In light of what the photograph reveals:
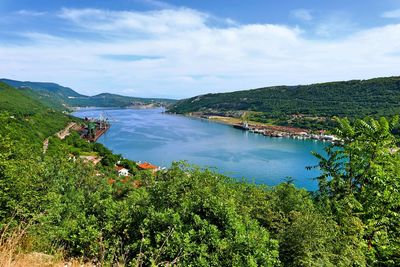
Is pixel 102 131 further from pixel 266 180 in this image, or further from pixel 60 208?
pixel 60 208

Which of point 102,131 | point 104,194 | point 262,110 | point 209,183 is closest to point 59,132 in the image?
point 102,131

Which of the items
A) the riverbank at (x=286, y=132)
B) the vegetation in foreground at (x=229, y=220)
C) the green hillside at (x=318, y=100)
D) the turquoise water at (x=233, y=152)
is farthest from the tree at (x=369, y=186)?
the green hillside at (x=318, y=100)

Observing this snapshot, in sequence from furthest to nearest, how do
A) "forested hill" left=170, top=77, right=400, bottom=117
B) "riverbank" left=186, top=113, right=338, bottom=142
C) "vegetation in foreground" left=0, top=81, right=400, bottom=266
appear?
"forested hill" left=170, top=77, right=400, bottom=117 < "riverbank" left=186, top=113, right=338, bottom=142 < "vegetation in foreground" left=0, top=81, right=400, bottom=266

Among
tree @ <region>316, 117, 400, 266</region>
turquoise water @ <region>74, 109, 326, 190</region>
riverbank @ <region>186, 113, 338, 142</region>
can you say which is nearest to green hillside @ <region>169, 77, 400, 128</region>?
riverbank @ <region>186, 113, 338, 142</region>

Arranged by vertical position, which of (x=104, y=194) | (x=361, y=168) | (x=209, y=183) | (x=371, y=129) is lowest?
(x=104, y=194)

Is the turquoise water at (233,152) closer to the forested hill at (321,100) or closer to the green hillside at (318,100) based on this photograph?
the green hillside at (318,100)

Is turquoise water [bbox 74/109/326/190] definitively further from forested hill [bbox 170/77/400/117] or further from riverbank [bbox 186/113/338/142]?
forested hill [bbox 170/77/400/117]
